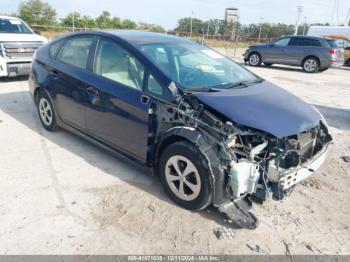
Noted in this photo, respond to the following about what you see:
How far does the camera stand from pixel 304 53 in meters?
15.2

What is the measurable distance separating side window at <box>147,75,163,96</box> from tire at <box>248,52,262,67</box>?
556 inches

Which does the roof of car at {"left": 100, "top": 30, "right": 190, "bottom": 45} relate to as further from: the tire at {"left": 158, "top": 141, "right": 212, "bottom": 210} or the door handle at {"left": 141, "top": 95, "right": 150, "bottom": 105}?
the tire at {"left": 158, "top": 141, "right": 212, "bottom": 210}

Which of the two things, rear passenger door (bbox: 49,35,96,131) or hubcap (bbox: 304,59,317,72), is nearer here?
rear passenger door (bbox: 49,35,96,131)

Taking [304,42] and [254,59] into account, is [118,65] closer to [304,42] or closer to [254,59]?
[304,42]

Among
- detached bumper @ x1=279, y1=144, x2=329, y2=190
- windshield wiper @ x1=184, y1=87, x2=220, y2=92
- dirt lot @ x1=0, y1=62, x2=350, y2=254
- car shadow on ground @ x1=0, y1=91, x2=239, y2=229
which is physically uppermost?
windshield wiper @ x1=184, y1=87, x2=220, y2=92

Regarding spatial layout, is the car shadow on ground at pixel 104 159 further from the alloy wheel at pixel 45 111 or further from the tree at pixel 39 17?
the tree at pixel 39 17

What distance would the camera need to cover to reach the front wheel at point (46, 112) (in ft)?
16.5

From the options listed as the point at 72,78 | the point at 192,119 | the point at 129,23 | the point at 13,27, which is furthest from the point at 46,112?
the point at 129,23

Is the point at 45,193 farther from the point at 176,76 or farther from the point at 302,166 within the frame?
the point at 302,166

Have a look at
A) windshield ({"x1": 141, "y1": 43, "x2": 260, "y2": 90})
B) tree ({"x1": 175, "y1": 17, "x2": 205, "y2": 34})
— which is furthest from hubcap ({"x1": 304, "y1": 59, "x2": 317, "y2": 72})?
tree ({"x1": 175, "y1": 17, "x2": 205, "y2": 34})

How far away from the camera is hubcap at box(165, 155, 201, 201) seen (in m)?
3.16

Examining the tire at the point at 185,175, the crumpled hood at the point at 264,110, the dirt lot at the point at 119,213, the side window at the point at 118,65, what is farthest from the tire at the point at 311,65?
the tire at the point at 185,175

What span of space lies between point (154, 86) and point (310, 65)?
13585 mm

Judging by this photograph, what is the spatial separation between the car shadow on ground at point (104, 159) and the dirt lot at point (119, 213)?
0.01m
